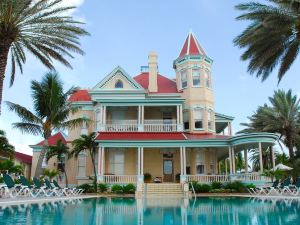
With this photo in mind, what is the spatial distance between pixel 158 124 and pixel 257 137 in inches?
349

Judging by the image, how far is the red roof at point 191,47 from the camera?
33.7 metres

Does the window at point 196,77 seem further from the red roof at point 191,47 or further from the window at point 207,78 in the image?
the red roof at point 191,47

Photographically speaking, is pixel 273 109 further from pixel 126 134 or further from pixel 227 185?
pixel 126 134

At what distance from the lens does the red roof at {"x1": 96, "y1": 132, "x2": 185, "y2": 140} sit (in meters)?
29.1

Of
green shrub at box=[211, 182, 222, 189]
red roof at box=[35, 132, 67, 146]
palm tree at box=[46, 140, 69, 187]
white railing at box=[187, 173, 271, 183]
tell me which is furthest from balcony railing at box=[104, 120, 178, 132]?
red roof at box=[35, 132, 67, 146]

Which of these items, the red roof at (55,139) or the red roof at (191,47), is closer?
the red roof at (191,47)

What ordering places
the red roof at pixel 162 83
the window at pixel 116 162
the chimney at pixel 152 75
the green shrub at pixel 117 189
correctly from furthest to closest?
the red roof at pixel 162 83, the chimney at pixel 152 75, the window at pixel 116 162, the green shrub at pixel 117 189

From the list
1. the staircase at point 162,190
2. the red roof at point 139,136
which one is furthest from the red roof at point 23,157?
the staircase at point 162,190

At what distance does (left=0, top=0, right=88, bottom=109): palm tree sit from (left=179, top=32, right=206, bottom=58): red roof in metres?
16.0

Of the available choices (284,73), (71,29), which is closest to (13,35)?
(71,29)

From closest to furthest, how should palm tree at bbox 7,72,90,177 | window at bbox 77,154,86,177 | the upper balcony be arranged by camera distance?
1. palm tree at bbox 7,72,90,177
2. the upper balcony
3. window at bbox 77,154,86,177

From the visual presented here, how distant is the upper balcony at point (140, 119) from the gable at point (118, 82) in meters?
2.04

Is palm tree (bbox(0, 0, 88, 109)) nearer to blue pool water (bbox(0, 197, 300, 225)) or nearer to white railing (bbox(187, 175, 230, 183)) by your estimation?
blue pool water (bbox(0, 197, 300, 225))

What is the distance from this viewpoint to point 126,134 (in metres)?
30.2
